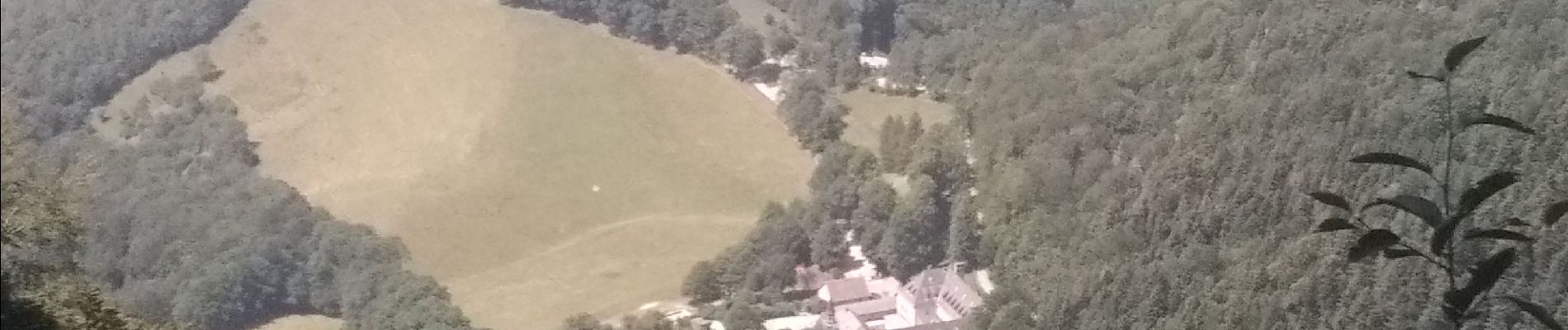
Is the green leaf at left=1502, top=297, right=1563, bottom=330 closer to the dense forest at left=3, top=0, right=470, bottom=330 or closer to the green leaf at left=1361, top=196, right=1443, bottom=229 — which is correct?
the green leaf at left=1361, top=196, right=1443, bottom=229

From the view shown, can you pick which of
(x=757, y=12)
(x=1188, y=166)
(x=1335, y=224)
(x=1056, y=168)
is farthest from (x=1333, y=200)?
(x=757, y=12)

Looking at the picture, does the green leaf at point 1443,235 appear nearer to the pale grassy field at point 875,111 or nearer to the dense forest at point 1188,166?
the dense forest at point 1188,166

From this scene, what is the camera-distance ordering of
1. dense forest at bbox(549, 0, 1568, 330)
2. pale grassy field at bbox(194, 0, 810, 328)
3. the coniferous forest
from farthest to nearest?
pale grassy field at bbox(194, 0, 810, 328), dense forest at bbox(549, 0, 1568, 330), the coniferous forest

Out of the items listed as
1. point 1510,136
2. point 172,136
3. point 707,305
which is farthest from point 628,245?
point 1510,136

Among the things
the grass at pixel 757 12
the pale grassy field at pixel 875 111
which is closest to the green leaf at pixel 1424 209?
the pale grassy field at pixel 875 111

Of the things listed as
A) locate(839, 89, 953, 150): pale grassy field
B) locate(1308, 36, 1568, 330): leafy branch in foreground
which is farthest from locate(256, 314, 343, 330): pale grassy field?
locate(1308, 36, 1568, 330): leafy branch in foreground

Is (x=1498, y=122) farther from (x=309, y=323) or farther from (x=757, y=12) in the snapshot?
(x=757, y=12)
